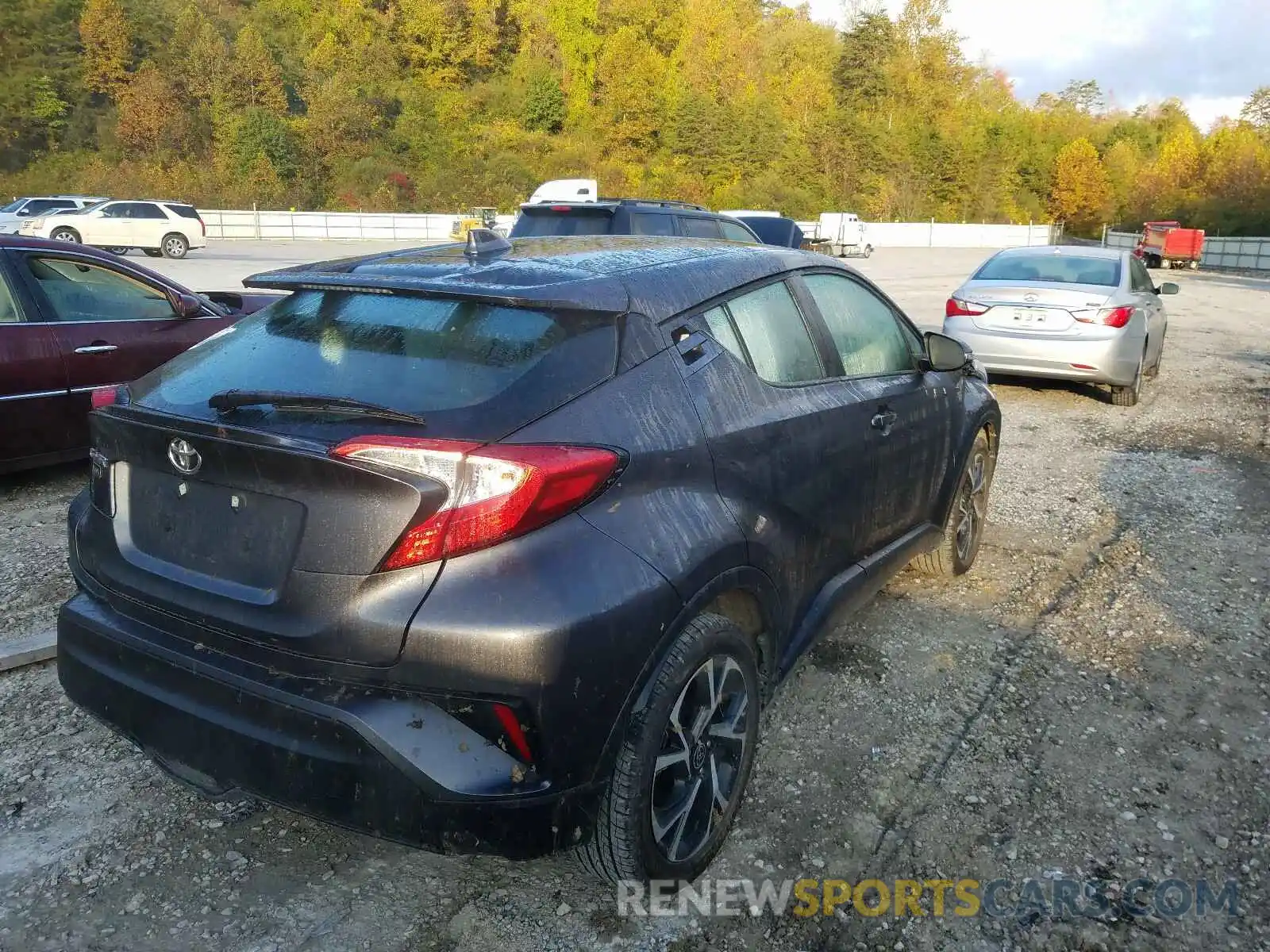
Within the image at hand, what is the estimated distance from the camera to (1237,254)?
1797 inches

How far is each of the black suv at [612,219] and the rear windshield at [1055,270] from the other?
2482 millimetres

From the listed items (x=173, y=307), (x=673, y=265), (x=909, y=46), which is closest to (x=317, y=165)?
(x=909, y=46)

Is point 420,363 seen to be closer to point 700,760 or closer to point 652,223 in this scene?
point 700,760

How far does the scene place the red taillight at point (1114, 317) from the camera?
9.22 meters

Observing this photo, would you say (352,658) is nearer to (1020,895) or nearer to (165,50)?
(1020,895)

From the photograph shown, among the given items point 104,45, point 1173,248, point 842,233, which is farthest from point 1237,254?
point 104,45

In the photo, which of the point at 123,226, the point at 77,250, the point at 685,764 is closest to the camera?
the point at 685,764

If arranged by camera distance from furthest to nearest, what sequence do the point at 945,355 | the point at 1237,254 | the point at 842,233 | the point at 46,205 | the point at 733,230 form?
1. the point at 1237,254
2. the point at 842,233
3. the point at 46,205
4. the point at 733,230
5. the point at 945,355

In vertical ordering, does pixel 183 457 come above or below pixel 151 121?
below

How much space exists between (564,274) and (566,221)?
7859mm

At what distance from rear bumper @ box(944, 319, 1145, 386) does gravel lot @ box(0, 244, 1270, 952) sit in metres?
4.14

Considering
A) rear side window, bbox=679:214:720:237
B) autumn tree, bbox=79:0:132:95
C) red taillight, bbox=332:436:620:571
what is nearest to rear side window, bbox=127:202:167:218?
rear side window, bbox=679:214:720:237

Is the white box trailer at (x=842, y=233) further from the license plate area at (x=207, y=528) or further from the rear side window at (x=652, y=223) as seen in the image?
the license plate area at (x=207, y=528)

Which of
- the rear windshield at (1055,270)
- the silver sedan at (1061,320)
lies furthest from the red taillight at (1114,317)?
the rear windshield at (1055,270)
